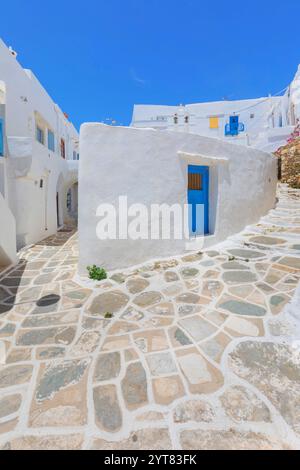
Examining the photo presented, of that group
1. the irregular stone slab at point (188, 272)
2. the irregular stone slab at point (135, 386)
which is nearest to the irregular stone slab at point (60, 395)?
the irregular stone slab at point (135, 386)

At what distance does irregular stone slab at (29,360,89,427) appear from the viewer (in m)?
2.11

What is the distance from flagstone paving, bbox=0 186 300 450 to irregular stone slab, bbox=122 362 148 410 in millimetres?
12

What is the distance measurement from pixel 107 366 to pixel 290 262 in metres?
4.71

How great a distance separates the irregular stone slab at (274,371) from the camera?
2170mm

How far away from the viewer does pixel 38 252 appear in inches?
332

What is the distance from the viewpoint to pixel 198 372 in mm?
2607

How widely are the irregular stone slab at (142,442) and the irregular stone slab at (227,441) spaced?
0.51 ft

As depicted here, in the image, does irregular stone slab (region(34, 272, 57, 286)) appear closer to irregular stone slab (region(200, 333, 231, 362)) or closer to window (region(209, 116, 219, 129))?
irregular stone slab (region(200, 333, 231, 362))

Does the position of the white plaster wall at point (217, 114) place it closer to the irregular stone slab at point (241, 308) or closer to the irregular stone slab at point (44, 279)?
the irregular stone slab at point (44, 279)

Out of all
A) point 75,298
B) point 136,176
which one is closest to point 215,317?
point 75,298

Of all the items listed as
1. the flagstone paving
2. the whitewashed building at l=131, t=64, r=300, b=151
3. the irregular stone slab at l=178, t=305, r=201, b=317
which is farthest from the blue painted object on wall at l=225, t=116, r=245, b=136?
the irregular stone slab at l=178, t=305, r=201, b=317

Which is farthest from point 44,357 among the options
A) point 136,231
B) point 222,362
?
point 136,231

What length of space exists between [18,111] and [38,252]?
265 inches
